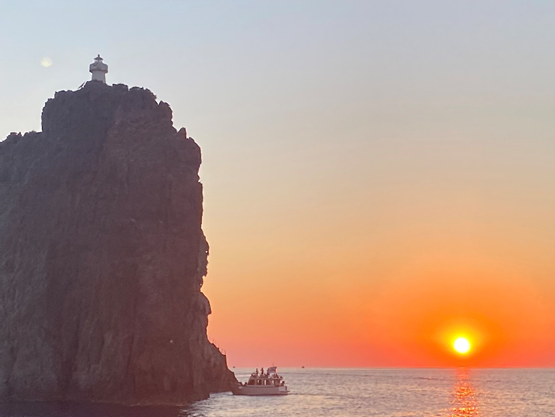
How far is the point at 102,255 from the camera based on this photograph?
3676 inches

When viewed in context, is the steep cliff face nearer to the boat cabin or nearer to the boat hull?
the boat hull

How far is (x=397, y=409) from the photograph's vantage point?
334ft

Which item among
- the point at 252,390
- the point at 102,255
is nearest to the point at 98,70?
the point at 102,255

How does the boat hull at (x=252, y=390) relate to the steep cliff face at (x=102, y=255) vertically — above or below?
below

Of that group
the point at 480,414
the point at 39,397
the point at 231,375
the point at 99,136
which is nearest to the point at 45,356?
the point at 39,397

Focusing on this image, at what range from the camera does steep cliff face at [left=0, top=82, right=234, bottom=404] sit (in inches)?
3447

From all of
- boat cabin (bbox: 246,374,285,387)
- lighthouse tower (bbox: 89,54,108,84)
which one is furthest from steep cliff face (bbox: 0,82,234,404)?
boat cabin (bbox: 246,374,285,387)

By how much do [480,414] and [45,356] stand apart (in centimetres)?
5601

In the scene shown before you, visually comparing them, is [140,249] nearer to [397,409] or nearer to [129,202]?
[129,202]

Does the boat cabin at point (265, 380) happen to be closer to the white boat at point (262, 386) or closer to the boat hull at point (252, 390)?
the white boat at point (262, 386)

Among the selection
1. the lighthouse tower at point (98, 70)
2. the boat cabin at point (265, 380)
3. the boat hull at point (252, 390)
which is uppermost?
the lighthouse tower at point (98, 70)

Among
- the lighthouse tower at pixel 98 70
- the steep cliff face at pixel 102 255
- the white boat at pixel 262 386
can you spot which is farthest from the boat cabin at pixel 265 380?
the lighthouse tower at pixel 98 70

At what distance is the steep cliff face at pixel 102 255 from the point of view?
87562 millimetres

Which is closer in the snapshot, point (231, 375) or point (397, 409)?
point (397, 409)
